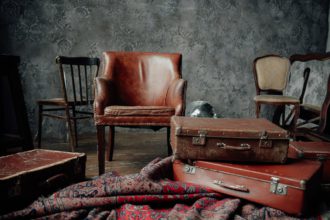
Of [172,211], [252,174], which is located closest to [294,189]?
[252,174]

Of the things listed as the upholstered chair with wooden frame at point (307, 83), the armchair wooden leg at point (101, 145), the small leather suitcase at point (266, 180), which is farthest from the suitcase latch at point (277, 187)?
the upholstered chair with wooden frame at point (307, 83)

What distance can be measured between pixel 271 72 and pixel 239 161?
295 cm

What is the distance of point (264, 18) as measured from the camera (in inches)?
168

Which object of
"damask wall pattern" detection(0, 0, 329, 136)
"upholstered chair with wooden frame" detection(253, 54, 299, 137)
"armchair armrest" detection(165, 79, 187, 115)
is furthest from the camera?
"upholstered chair with wooden frame" detection(253, 54, 299, 137)

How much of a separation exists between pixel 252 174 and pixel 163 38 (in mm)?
3025

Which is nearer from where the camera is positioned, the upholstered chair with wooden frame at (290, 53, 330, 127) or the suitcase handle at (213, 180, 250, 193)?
the suitcase handle at (213, 180, 250, 193)

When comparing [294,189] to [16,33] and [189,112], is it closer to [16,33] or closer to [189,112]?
[189,112]

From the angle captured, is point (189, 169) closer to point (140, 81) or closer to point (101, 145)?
point (101, 145)

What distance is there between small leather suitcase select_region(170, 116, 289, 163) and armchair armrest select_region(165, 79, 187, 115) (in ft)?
2.43

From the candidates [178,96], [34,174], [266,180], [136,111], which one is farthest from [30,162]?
[178,96]

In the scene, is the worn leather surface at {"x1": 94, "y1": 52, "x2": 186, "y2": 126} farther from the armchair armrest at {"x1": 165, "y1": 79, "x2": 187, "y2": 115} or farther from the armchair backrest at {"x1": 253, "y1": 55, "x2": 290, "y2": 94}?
the armchair backrest at {"x1": 253, "y1": 55, "x2": 290, "y2": 94}

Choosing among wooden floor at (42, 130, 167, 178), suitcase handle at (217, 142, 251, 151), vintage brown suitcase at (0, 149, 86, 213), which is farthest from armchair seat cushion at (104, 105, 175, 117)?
suitcase handle at (217, 142, 251, 151)

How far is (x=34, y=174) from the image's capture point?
132cm

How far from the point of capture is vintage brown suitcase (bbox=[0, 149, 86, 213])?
122cm
